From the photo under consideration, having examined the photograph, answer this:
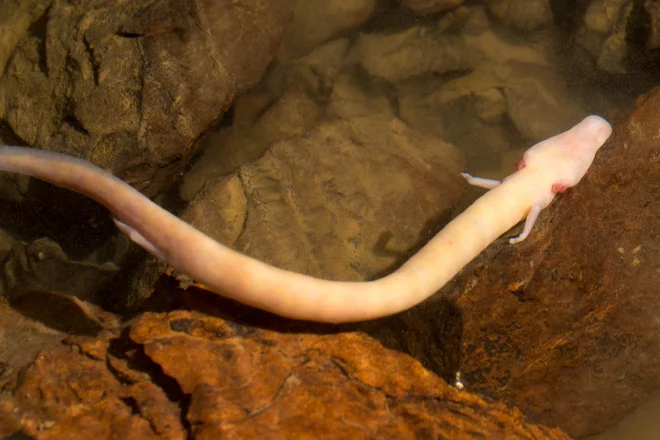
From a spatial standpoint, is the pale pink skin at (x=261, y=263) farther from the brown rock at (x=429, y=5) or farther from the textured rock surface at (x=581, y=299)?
the brown rock at (x=429, y=5)

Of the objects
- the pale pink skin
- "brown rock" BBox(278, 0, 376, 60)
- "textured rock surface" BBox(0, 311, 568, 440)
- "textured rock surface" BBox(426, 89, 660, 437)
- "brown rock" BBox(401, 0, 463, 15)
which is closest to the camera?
"textured rock surface" BBox(0, 311, 568, 440)

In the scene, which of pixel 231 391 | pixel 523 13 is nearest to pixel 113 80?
pixel 231 391

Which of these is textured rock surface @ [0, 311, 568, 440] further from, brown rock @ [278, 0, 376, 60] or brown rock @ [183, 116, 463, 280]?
brown rock @ [278, 0, 376, 60]

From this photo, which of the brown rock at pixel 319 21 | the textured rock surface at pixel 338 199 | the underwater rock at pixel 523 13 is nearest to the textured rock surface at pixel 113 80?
the textured rock surface at pixel 338 199

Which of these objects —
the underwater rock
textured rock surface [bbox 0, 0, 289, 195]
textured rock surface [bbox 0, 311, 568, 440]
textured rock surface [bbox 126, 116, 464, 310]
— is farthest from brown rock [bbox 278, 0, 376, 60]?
textured rock surface [bbox 0, 311, 568, 440]

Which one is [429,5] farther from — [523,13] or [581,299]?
[581,299]

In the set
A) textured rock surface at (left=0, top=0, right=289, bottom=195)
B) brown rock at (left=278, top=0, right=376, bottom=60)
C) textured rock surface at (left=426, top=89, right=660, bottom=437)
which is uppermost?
textured rock surface at (left=0, top=0, right=289, bottom=195)
